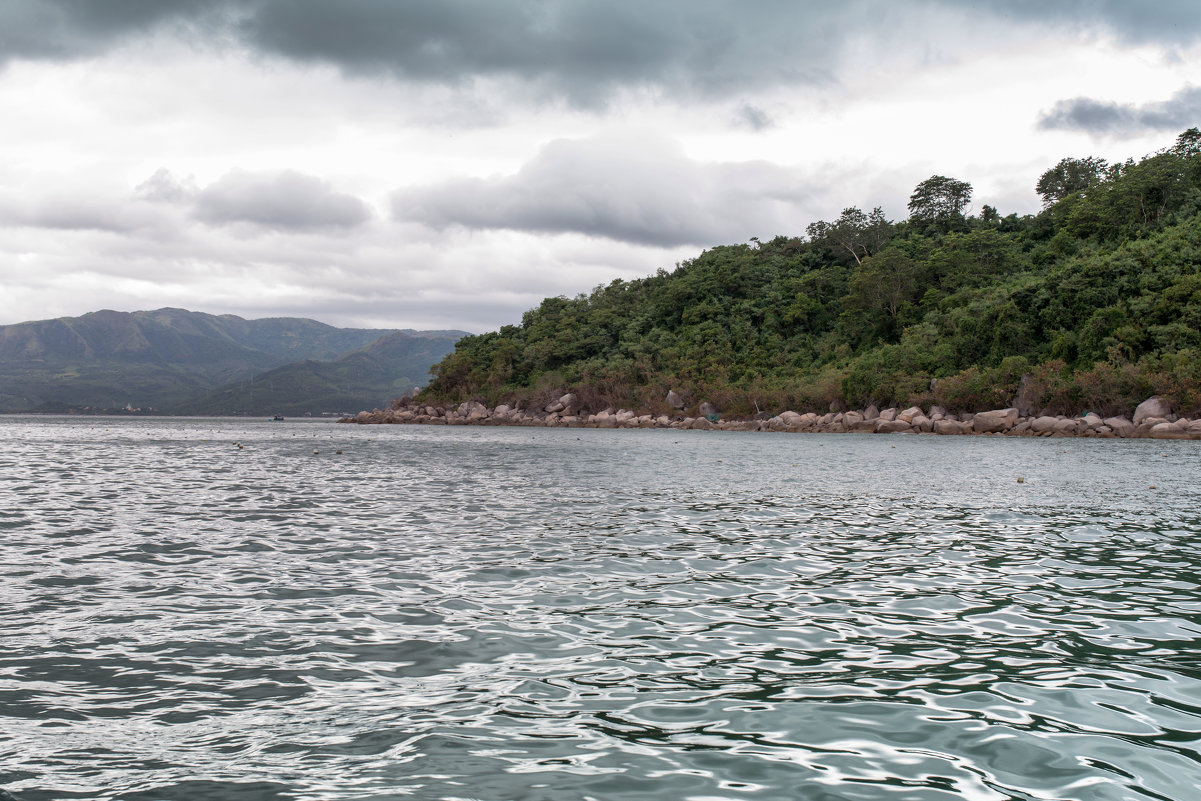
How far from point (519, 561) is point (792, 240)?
444 feet

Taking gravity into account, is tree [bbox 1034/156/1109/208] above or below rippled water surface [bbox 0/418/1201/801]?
above

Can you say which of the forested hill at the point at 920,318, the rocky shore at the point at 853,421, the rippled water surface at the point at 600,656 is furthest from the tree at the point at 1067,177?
the rippled water surface at the point at 600,656

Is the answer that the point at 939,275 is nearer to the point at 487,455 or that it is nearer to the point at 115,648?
the point at 487,455

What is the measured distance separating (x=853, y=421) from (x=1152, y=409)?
25.5 m

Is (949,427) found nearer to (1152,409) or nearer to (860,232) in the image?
(1152,409)

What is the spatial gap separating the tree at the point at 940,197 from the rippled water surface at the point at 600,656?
121 metres

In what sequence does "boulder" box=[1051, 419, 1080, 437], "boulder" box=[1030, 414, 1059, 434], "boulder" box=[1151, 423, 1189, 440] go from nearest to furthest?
"boulder" box=[1151, 423, 1189, 440], "boulder" box=[1051, 419, 1080, 437], "boulder" box=[1030, 414, 1059, 434]

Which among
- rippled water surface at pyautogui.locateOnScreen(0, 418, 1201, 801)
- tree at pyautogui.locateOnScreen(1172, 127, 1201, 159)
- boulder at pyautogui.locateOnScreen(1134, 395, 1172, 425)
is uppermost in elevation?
tree at pyautogui.locateOnScreen(1172, 127, 1201, 159)

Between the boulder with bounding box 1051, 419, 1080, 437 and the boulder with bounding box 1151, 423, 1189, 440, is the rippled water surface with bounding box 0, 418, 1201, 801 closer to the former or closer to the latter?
the boulder with bounding box 1151, 423, 1189, 440

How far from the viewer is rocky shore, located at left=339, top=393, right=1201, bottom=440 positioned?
58312mm

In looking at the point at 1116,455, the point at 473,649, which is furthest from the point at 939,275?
the point at 473,649

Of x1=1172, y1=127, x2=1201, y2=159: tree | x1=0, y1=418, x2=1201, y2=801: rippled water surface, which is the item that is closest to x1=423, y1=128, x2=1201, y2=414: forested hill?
x1=1172, y1=127, x2=1201, y2=159: tree

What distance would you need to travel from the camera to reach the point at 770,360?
10950cm

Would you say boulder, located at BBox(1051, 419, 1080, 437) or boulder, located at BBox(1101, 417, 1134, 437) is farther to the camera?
boulder, located at BBox(1051, 419, 1080, 437)
